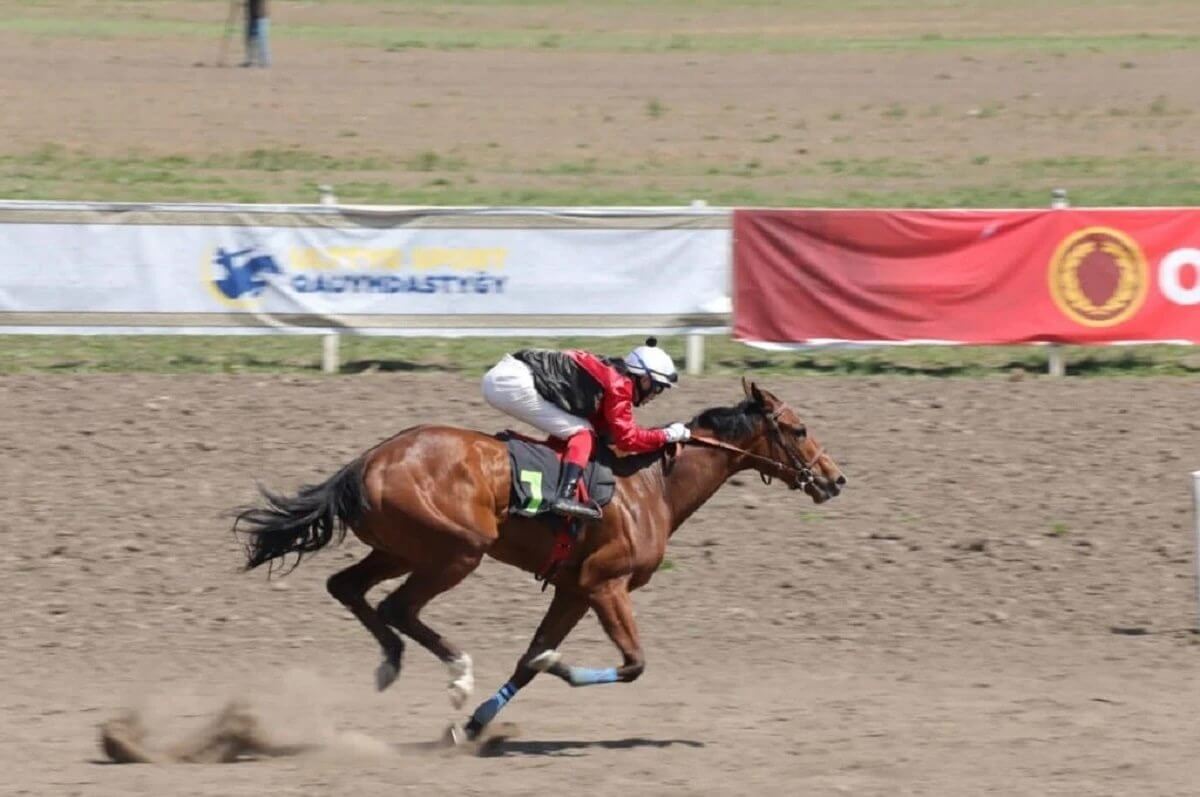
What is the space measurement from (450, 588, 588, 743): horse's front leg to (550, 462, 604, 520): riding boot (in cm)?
48

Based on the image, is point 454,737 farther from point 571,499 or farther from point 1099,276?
point 1099,276

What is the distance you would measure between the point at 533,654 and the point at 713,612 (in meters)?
2.51

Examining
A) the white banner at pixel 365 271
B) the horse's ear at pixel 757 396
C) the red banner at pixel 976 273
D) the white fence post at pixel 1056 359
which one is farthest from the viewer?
the white fence post at pixel 1056 359

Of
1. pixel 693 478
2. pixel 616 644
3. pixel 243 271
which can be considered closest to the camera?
pixel 616 644

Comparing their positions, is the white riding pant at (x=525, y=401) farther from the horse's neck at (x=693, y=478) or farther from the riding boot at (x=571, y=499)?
the horse's neck at (x=693, y=478)

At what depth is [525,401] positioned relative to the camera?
9.71 m

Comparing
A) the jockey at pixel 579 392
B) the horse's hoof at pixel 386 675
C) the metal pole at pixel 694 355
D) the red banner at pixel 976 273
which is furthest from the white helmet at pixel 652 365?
the red banner at pixel 976 273

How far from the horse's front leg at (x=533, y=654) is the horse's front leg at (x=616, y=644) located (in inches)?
2.8

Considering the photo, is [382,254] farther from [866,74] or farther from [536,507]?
[866,74]

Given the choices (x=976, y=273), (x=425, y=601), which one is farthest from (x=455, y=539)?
(x=976, y=273)

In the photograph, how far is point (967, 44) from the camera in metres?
36.9

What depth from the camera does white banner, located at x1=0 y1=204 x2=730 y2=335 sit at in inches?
611

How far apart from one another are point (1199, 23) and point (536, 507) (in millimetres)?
34519

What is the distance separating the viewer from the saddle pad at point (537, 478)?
952 cm
